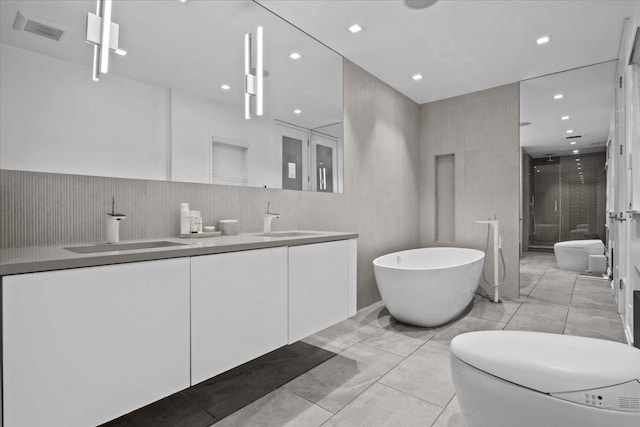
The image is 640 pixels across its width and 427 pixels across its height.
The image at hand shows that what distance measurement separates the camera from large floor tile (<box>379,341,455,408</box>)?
190cm

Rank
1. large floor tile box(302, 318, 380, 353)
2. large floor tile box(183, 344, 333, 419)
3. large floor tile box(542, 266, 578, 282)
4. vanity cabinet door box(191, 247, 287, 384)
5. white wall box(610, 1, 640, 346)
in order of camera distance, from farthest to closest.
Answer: large floor tile box(542, 266, 578, 282) < large floor tile box(302, 318, 380, 353) < white wall box(610, 1, 640, 346) < large floor tile box(183, 344, 333, 419) < vanity cabinet door box(191, 247, 287, 384)

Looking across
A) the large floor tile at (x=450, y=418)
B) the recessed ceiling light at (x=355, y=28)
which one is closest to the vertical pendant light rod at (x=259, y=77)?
the recessed ceiling light at (x=355, y=28)

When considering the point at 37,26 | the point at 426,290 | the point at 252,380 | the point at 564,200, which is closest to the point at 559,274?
the point at 564,200

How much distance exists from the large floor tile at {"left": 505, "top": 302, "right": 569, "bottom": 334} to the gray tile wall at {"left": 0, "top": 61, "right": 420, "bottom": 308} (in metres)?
1.41

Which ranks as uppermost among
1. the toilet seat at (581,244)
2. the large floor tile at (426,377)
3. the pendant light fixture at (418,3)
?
the pendant light fixture at (418,3)

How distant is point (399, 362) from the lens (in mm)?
2293

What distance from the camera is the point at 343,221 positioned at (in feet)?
10.9

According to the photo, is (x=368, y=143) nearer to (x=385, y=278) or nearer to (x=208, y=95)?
(x=385, y=278)

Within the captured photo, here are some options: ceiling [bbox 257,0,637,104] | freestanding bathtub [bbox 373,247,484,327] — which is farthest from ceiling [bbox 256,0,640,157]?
freestanding bathtub [bbox 373,247,484,327]

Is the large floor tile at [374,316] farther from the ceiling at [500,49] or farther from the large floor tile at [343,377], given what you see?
the ceiling at [500,49]

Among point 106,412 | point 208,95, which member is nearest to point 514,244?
point 208,95

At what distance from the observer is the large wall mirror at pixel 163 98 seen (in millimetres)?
1463

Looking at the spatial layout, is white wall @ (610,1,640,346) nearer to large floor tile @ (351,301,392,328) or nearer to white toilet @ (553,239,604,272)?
white toilet @ (553,239,604,272)

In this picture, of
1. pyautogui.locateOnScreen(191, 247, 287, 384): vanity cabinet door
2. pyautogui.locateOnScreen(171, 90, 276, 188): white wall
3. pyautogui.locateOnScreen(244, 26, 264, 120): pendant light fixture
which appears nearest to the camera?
pyautogui.locateOnScreen(191, 247, 287, 384): vanity cabinet door
